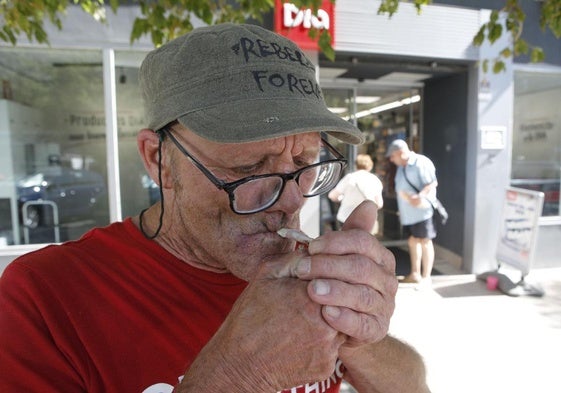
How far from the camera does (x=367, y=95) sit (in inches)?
284

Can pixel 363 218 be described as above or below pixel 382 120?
below

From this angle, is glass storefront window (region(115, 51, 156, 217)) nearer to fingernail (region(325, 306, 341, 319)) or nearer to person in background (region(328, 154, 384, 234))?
person in background (region(328, 154, 384, 234))

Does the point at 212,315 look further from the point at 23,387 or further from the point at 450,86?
the point at 450,86

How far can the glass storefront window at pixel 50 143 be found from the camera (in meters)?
4.92

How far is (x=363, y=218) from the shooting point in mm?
878

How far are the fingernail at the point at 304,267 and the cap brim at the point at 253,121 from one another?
0.33 metres

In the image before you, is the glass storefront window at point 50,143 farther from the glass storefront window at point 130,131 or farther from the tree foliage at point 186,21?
the tree foliage at point 186,21

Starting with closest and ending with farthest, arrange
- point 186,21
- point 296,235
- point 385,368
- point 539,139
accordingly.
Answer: point 296,235 < point 385,368 < point 186,21 < point 539,139

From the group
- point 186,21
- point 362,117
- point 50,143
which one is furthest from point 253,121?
point 362,117

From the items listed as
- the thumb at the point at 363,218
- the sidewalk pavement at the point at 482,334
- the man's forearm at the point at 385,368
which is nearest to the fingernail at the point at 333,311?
the thumb at the point at 363,218

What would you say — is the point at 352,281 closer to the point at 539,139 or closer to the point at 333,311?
the point at 333,311

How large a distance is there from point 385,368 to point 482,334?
11.6ft

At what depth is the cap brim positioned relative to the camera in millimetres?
1021

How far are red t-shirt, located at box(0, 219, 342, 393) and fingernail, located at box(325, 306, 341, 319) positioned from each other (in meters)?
0.44
